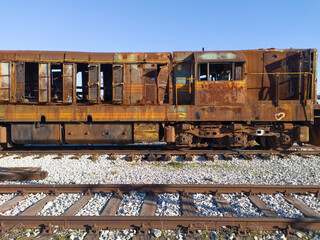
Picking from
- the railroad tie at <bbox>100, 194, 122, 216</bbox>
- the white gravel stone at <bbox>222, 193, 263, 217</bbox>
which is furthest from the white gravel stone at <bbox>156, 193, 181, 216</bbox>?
the white gravel stone at <bbox>222, 193, 263, 217</bbox>

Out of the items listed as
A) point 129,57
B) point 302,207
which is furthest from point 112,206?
point 129,57

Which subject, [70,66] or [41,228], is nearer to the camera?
[41,228]

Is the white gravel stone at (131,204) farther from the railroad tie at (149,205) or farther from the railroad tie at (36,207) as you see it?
the railroad tie at (36,207)

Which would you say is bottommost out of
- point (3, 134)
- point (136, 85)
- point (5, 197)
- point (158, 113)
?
point (5, 197)

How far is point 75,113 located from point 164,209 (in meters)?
5.43

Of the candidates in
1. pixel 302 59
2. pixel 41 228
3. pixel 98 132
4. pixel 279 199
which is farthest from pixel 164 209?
pixel 302 59

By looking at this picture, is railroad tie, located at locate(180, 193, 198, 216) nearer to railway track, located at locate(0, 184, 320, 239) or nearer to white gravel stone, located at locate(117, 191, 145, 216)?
railway track, located at locate(0, 184, 320, 239)

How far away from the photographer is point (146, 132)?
25.1ft

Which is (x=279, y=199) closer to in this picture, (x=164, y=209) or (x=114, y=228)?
(x=164, y=209)

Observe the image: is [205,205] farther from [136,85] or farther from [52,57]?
[52,57]

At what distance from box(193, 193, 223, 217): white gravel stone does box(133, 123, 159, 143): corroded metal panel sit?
3788 millimetres

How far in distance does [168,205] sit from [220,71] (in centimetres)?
582

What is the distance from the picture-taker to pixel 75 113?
7.55 meters

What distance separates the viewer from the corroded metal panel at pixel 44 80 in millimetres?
7773
